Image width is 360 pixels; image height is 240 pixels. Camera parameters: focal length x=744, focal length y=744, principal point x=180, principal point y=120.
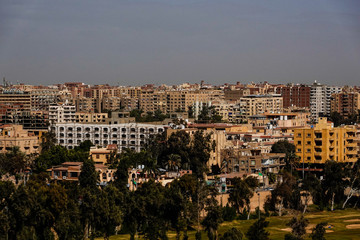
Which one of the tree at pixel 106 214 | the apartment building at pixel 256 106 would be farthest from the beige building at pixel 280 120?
the tree at pixel 106 214

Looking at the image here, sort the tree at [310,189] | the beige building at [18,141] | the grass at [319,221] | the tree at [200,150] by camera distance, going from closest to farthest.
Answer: the grass at [319,221], the tree at [310,189], the tree at [200,150], the beige building at [18,141]

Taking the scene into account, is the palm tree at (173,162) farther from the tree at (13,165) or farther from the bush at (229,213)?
the tree at (13,165)

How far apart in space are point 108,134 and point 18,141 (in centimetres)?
921

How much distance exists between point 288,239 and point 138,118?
6748 cm

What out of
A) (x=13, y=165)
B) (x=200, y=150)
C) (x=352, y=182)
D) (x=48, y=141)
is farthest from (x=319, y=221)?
(x=48, y=141)

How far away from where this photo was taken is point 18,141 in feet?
221

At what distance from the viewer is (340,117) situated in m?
104

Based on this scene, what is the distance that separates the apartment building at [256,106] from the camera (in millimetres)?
109125

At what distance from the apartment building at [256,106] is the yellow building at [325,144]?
Answer: 1882 inches

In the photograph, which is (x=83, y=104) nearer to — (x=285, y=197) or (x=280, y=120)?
(x=280, y=120)

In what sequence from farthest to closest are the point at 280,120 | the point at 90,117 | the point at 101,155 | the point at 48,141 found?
the point at 90,117
the point at 280,120
the point at 48,141
the point at 101,155

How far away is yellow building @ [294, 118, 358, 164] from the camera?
193ft

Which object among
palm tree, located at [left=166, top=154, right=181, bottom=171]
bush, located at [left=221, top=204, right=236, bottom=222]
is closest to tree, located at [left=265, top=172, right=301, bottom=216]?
bush, located at [left=221, top=204, right=236, bottom=222]

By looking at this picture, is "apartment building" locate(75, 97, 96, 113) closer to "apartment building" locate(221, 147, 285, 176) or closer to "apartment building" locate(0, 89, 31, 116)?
"apartment building" locate(0, 89, 31, 116)
